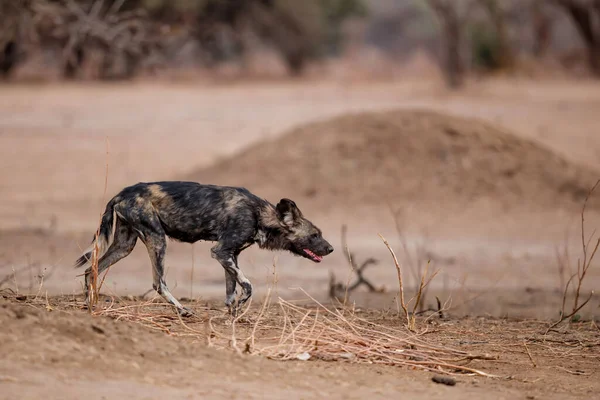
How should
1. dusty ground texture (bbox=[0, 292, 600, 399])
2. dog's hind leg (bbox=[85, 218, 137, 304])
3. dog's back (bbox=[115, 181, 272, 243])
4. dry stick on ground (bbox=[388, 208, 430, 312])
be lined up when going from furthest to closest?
1. dry stick on ground (bbox=[388, 208, 430, 312])
2. dog's hind leg (bbox=[85, 218, 137, 304])
3. dog's back (bbox=[115, 181, 272, 243])
4. dusty ground texture (bbox=[0, 292, 600, 399])

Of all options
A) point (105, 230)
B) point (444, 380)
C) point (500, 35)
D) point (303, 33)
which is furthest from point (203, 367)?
point (303, 33)

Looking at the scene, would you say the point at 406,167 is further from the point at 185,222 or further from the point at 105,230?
the point at 105,230

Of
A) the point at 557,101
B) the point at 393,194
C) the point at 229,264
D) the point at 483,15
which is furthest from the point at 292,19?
the point at 229,264

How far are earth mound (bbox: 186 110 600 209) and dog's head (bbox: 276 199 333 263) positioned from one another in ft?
26.4

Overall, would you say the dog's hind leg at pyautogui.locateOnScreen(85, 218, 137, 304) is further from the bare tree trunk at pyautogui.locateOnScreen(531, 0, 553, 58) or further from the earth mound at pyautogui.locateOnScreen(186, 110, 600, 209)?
the bare tree trunk at pyautogui.locateOnScreen(531, 0, 553, 58)

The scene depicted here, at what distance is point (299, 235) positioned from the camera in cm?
731

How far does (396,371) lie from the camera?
5645 millimetres

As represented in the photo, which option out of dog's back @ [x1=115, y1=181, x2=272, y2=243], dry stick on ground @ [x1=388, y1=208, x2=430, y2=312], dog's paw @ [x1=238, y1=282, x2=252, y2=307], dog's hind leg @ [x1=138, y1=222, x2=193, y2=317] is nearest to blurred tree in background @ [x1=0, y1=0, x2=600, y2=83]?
dry stick on ground @ [x1=388, y1=208, x2=430, y2=312]

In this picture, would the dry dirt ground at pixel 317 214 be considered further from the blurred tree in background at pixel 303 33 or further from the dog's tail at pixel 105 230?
the blurred tree in background at pixel 303 33

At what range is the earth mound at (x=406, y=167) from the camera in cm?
1562

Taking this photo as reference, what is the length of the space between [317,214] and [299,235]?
25.5 ft

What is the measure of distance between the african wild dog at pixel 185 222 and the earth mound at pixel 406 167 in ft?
27.1

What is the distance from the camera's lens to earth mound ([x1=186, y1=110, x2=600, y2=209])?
51.3 ft

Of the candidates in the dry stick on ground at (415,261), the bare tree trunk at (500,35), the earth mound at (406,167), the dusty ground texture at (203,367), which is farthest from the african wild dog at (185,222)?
the bare tree trunk at (500,35)
